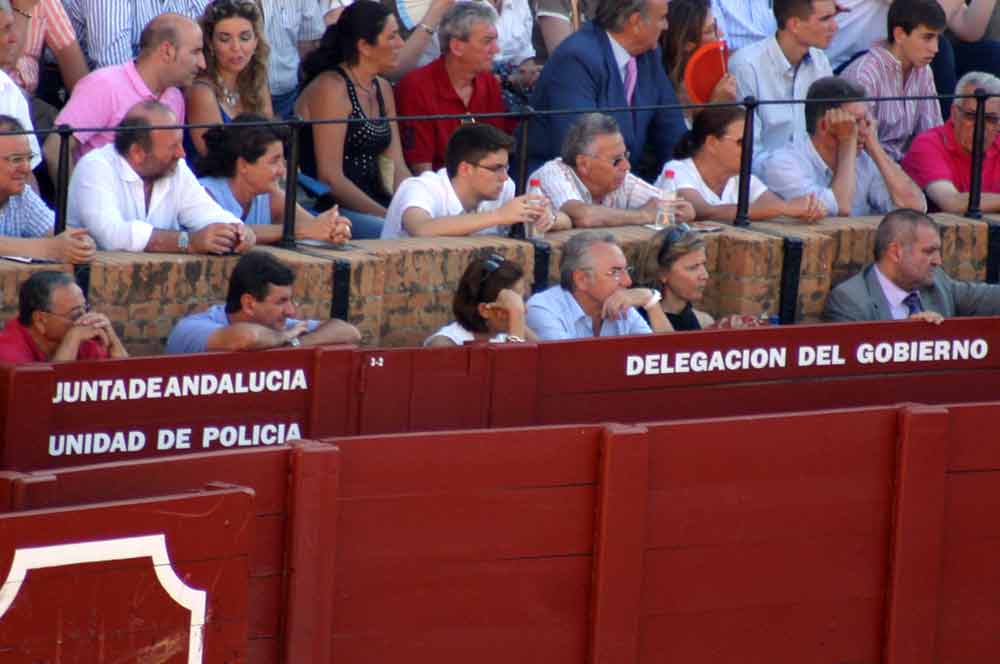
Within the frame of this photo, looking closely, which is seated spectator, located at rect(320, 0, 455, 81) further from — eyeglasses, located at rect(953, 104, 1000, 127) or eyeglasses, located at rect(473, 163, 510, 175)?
eyeglasses, located at rect(953, 104, 1000, 127)

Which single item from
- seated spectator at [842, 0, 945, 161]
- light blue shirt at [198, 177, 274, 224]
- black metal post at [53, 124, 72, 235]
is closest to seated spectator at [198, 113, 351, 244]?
light blue shirt at [198, 177, 274, 224]

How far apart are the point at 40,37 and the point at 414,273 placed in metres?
1.66

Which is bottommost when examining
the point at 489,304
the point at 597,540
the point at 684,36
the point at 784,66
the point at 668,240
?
the point at 597,540

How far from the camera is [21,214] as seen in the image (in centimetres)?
815

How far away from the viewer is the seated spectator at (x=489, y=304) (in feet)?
26.6

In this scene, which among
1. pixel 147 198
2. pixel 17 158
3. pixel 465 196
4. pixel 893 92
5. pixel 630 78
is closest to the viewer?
pixel 17 158

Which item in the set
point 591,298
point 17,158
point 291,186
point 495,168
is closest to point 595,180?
point 495,168

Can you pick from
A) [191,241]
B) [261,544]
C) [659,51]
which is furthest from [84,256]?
[659,51]

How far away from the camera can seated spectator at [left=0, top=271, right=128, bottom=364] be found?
24.1 feet

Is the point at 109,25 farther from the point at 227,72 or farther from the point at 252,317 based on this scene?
the point at 252,317

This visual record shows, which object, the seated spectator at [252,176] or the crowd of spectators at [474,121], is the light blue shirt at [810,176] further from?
the seated spectator at [252,176]

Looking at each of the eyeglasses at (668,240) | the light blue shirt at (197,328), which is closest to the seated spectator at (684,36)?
the eyeglasses at (668,240)

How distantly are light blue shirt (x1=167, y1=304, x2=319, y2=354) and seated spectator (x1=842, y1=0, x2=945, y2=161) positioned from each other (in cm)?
348

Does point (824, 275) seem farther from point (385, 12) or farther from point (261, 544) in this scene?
point (261, 544)
